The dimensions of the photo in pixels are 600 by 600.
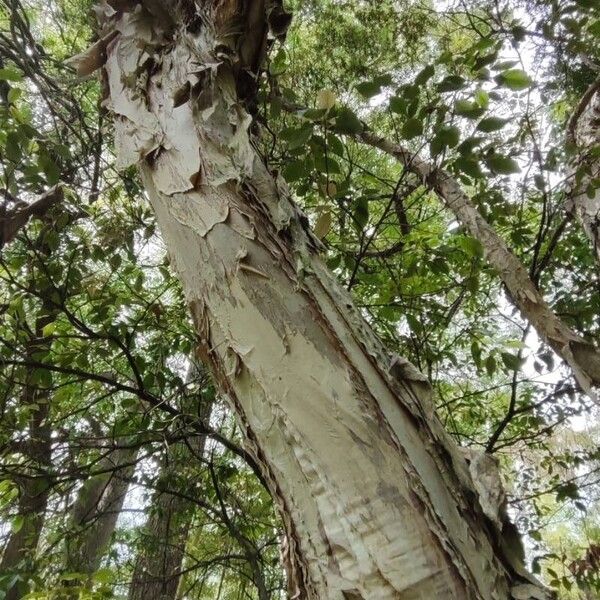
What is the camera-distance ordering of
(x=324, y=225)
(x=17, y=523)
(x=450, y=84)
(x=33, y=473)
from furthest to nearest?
(x=33, y=473) < (x=17, y=523) < (x=450, y=84) < (x=324, y=225)

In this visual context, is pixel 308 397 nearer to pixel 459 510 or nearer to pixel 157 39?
pixel 459 510

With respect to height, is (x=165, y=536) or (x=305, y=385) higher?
(x=165, y=536)

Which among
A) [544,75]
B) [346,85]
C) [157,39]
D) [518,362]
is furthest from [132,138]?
[544,75]

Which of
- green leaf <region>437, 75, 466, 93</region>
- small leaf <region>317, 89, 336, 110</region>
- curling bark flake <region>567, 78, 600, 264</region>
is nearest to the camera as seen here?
small leaf <region>317, 89, 336, 110</region>

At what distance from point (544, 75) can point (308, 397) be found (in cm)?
387

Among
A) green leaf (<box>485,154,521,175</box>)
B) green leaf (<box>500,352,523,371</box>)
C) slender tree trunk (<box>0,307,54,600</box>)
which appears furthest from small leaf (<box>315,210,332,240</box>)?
slender tree trunk (<box>0,307,54,600</box>)

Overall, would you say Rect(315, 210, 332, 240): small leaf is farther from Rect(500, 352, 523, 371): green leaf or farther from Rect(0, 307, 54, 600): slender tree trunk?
Rect(0, 307, 54, 600): slender tree trunk

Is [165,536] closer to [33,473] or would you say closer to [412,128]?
[33,473]

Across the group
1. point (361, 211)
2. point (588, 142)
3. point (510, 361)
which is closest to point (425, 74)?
point (361, 211)

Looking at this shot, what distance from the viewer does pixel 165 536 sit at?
8.43ft

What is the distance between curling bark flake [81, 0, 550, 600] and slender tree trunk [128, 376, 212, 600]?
65.2 inches

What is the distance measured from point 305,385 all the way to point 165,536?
2322mm

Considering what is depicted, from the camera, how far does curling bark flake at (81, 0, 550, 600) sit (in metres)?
0.56

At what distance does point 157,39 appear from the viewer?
1.09m
